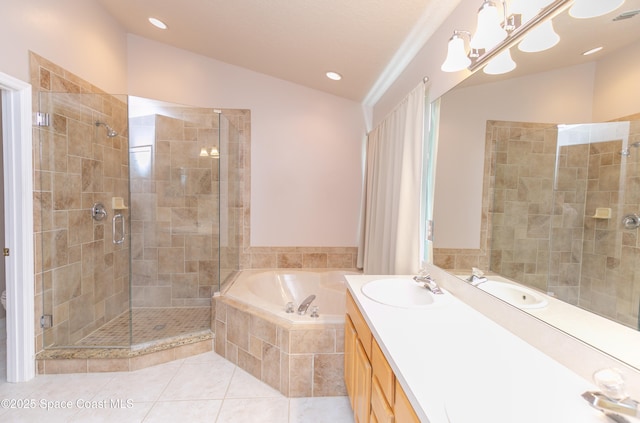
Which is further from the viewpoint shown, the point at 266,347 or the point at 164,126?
the point at 164,126

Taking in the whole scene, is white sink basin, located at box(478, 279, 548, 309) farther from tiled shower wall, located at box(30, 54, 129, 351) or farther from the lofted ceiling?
tiled shower wall, located at box(30, 54, 129, 351)

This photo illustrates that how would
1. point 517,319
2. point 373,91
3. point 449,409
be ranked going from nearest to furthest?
point 449,409 < point 517,319 < point 373,91

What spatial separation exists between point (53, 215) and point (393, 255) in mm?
2572

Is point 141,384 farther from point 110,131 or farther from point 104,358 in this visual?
point 110,131

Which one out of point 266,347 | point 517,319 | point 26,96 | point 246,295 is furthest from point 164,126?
point 517,319

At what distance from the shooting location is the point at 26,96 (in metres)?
1.94

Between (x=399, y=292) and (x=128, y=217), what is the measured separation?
260 cm

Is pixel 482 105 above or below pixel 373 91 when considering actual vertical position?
below

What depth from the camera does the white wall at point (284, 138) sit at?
3139 mm

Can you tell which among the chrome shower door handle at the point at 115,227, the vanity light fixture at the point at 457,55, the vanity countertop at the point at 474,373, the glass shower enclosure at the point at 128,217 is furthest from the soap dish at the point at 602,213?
the chrome shower door handle at the point at 115,227

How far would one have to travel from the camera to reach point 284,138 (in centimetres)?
322

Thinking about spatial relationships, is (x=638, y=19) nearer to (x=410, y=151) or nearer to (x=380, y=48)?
(x=410, y=151)

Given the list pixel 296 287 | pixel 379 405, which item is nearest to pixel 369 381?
pixel 379 405

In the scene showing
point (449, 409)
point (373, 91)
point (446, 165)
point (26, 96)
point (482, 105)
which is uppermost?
point (373, 91)
